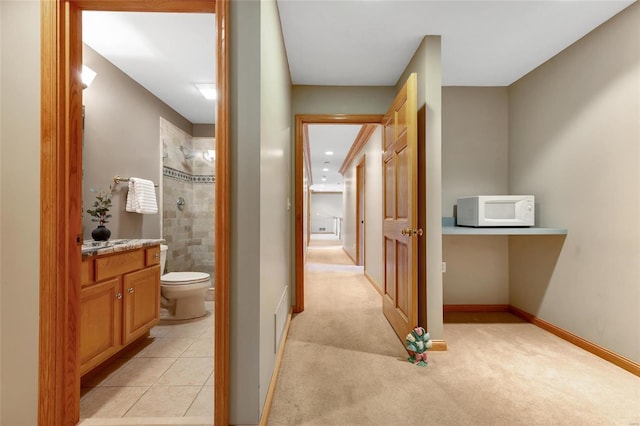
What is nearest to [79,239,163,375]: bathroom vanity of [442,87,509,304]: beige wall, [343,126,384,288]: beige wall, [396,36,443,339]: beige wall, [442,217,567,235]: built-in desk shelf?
[396,36,443,339]: beige wall

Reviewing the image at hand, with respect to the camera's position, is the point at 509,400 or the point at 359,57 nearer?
the point at 509,400

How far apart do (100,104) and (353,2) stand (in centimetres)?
209

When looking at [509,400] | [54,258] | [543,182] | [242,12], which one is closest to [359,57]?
[242,12]

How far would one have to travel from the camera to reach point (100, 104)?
7.61 feet

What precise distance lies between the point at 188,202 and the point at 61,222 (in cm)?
251

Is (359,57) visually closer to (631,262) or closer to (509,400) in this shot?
(631,262)

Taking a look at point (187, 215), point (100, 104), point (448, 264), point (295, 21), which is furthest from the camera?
point (187, 215)

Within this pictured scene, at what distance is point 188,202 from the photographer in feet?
12.1

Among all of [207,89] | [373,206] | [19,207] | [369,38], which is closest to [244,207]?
[19,207]

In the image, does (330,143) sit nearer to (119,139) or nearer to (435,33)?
(435,33)

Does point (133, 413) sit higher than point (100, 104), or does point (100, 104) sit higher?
point (100, 104)

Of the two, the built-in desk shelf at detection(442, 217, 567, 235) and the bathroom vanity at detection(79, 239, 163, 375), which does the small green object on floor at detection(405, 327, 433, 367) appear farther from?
the bathroom vanity at detection(79, 239, 163, 375)

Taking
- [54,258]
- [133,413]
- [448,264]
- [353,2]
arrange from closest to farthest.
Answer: [54,258] → [133,413] → [353,2] → [448,264]

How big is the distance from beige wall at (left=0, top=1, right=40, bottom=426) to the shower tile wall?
6.75ft
